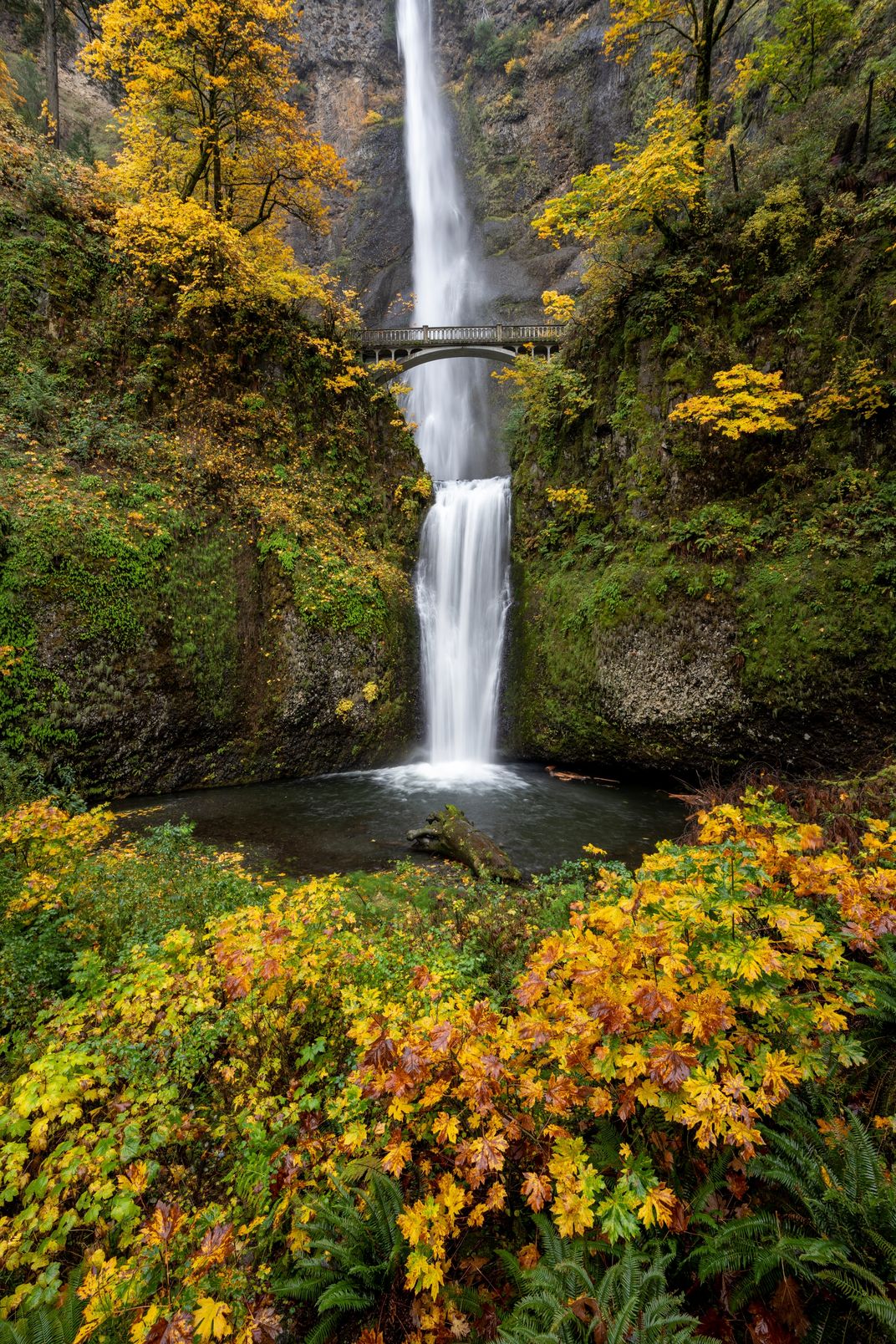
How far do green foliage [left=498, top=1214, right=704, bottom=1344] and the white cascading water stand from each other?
11.2 metres

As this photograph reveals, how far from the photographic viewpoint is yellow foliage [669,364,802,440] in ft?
27.8

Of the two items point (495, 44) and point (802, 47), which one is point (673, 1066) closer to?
point (802, 47)

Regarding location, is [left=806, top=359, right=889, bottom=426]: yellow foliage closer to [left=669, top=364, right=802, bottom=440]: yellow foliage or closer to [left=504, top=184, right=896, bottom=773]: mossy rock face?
[left=504, top=184, right=896, bottom=773]: mossy rock face

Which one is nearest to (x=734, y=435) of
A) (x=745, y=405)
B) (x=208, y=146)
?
(x=745, y=405)

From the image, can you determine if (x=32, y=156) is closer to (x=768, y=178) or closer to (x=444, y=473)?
(x=768, y=178)

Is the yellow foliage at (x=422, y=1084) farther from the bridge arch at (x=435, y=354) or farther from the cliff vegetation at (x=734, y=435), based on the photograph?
the bridge arch at (x=435, y=354)

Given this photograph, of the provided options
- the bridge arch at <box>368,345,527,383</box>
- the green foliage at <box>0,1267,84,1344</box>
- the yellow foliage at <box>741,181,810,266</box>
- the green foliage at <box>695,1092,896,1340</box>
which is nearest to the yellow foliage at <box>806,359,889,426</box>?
the yellow foliage at <box>741,181,810,266</box>

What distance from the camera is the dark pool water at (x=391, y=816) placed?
7.43 meters

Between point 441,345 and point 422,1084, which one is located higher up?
point 441,345

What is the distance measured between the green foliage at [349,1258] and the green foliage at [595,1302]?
520 millimetres

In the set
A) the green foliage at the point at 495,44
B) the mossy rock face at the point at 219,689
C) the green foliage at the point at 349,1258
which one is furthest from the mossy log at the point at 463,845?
the green foliage at the point at 495,44

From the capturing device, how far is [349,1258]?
195 cm

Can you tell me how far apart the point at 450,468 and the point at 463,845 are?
21679 millimetres

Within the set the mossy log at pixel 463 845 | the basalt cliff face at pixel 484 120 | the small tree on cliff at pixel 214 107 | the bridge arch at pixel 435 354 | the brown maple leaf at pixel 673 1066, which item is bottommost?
the mossy log at pixel 463 845
